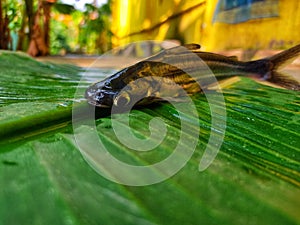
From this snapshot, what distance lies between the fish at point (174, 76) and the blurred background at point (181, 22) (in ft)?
7.12

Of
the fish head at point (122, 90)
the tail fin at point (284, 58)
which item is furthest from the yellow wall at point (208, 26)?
the fish head at point (122, 90)

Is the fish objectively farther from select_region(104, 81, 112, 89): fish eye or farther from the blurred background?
the blurred background

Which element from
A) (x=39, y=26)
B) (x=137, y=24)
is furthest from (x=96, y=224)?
(x=137, y=24)

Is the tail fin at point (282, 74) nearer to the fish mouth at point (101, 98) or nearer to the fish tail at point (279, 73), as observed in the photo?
the fish tail at point (279, 73)

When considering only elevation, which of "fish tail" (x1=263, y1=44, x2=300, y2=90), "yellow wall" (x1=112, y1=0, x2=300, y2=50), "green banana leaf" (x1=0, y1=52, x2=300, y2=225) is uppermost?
"yellow wall" (x1=112, y1=0, x2=300, y2=50)

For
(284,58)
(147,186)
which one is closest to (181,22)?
(284,58)

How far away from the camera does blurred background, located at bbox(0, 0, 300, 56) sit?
11.3 feet

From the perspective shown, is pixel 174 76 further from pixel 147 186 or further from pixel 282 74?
pixel 147 186

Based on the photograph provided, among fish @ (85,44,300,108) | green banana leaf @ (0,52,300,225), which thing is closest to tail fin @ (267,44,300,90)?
fish @ (85,44,300,108)

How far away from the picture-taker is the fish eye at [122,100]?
39.7 inches

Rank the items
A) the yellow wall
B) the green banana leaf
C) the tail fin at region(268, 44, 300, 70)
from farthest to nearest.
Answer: the yellow wall < the tail fin at region(268, 44, 300, 70) < the green banana leaf

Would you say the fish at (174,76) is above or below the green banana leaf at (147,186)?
above

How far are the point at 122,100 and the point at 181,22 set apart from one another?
459 centimetres

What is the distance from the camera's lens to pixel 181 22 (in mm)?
5242
